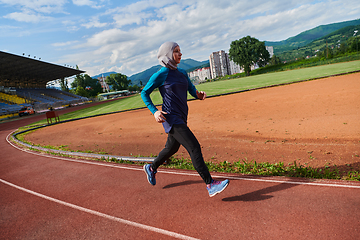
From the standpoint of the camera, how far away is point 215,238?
8.00ft

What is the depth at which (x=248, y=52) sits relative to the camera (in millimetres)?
79250

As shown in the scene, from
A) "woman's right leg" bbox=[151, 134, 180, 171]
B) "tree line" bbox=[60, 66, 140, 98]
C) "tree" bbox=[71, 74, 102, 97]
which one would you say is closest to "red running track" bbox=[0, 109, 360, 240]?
"woman's right leg" bbox=[151, 134, 180, 171]

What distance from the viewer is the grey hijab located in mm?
3107

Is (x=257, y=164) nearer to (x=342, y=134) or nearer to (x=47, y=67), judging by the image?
(x=342, y=134)

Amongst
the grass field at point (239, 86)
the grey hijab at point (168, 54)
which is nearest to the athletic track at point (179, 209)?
the grey hijab at point (168, 54)

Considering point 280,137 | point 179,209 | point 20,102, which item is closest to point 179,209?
point 179,209

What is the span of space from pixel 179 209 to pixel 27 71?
6116 cm

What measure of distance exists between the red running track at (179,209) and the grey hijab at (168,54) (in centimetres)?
222

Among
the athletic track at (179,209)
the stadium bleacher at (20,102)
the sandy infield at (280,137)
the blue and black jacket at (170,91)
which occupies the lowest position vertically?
the sandy infield at (280,137)

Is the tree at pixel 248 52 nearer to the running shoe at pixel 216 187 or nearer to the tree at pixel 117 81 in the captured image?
the tree at pixel 117 81

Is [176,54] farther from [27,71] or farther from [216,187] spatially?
[27,71]

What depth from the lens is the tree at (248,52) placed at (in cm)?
7781

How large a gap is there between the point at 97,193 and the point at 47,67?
59.0 metres

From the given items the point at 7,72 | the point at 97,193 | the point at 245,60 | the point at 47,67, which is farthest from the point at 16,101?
the point at 245,60
